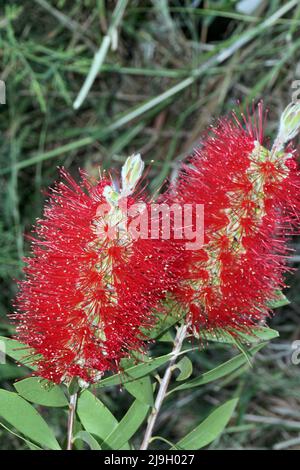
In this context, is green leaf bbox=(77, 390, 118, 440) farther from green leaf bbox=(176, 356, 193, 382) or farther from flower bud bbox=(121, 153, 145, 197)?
flower bud bbox=(121, 153, 145, 197)

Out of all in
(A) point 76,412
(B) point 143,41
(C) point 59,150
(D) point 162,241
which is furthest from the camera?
(B) point 143,41

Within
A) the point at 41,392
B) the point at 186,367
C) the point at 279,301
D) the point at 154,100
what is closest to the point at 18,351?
the point at 41,392

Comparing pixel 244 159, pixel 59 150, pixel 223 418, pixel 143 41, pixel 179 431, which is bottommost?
pixel 179 431

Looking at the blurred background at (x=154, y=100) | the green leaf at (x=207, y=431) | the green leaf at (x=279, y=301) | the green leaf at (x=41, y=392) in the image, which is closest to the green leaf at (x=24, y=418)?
the green leaf at (x=41, y=392)

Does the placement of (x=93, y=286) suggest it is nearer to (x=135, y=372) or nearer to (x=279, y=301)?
(x=135, y=372)

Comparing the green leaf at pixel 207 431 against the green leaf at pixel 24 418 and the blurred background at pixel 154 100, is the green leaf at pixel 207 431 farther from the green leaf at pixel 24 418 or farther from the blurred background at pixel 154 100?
the blurred background at pixel 154 100

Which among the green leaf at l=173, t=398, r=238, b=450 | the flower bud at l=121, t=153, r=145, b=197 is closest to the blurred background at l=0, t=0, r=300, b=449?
the green leaf at l=173, t=398, r=238, b=450
